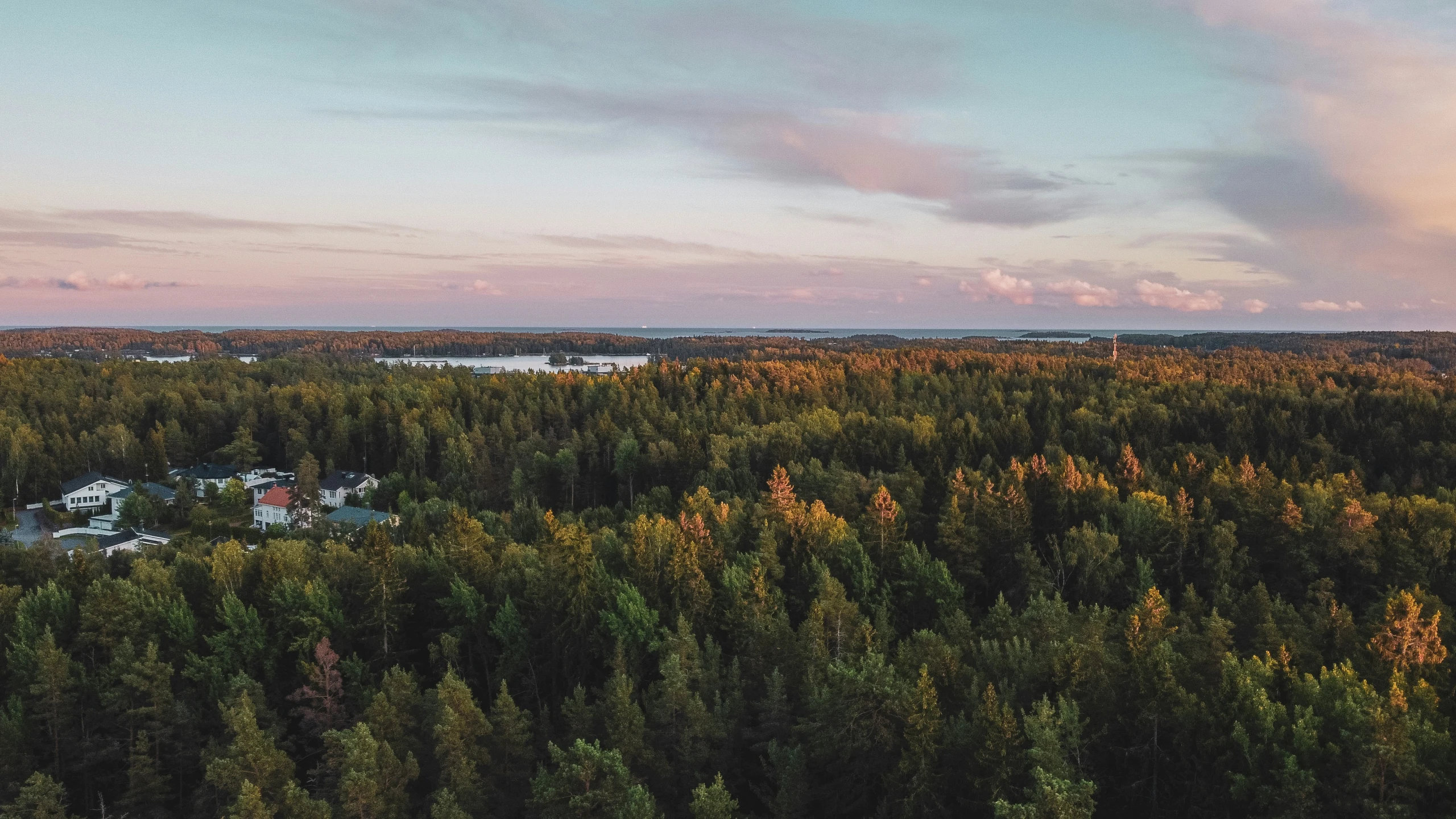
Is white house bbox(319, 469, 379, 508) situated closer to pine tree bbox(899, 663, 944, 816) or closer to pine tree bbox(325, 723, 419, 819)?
pine tree bbox(325, 723, 419, 819)

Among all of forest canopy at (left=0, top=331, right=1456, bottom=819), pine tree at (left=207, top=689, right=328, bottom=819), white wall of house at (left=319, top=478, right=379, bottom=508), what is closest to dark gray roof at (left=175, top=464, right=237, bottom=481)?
white wall of house at (left=319, top=478, right=379, bottom=508)

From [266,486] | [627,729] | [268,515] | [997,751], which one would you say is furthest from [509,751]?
[266,486]

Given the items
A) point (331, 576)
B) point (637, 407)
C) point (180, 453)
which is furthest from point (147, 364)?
point (331, 576)

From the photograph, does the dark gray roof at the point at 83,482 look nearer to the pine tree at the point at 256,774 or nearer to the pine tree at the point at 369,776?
the pine tree at the point at 256,774

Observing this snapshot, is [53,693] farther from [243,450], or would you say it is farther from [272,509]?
[243,450]

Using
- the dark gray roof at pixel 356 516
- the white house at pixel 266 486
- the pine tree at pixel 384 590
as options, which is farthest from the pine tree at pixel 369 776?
the white house at pixel 266 486

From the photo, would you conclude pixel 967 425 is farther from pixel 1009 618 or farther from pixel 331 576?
pixel 331 576
